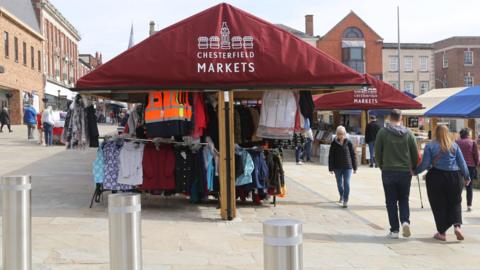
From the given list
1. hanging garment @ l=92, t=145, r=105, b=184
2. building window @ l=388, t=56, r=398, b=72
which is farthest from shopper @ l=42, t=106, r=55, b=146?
building window @ l=388, t=56, r=398, b=72

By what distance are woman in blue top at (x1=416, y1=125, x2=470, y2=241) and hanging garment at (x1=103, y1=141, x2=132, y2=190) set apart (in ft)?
15.7

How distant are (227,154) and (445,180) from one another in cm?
332

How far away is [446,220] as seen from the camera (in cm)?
775

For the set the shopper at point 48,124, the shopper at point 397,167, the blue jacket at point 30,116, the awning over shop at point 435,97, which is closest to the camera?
the shopper at point 397,167

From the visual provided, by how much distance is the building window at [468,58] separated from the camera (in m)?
65.9

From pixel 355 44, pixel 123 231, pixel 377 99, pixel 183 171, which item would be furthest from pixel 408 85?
pixel 123 231

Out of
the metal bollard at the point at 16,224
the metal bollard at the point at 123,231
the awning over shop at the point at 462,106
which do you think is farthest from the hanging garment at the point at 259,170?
the awning over shop at the point at 462,106

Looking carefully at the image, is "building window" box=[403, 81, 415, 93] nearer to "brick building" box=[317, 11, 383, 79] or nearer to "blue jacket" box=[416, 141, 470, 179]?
"brick building" box=[317, 11, 383, 79]

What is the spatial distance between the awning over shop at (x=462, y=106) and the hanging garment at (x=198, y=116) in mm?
8780

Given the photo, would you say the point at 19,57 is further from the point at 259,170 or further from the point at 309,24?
the point at 259,170

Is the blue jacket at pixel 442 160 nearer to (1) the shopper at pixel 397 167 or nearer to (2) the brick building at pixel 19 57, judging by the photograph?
(1) the shopper at pixel 397 167

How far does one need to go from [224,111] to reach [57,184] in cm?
532

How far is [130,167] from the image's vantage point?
29.6 feet

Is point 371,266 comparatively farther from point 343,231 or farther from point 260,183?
point 260,183
